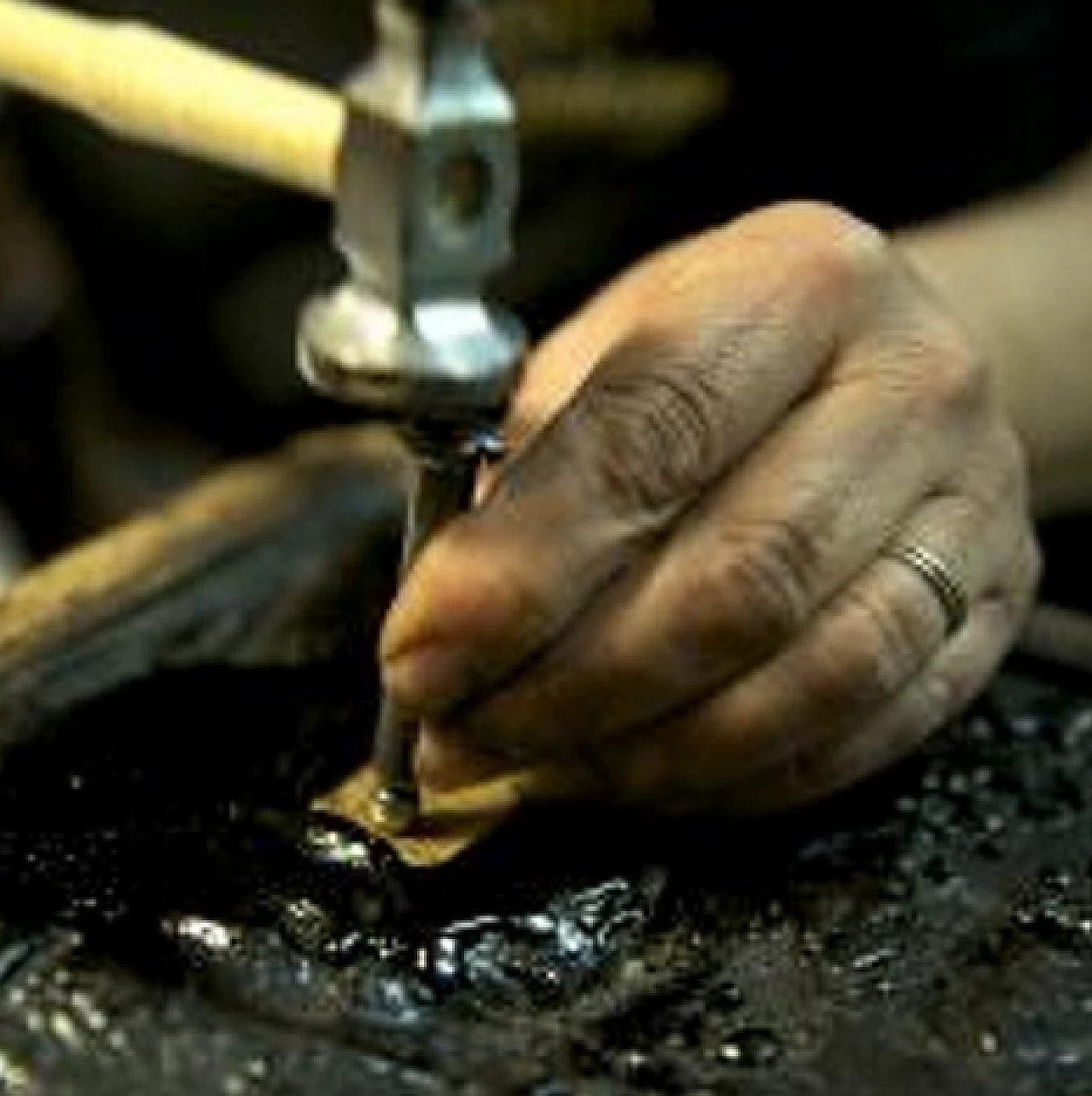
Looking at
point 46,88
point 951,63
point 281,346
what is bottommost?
point 281,346

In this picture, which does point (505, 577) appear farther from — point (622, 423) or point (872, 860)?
point (872, 860)

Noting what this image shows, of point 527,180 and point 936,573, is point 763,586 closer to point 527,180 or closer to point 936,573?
point 936,573

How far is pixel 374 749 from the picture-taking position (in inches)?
33.9

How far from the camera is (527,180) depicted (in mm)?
1431

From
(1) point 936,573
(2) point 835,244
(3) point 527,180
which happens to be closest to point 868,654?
(1) point 936,573

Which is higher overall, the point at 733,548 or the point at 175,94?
the point at 175,94

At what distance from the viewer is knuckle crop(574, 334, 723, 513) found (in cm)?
77

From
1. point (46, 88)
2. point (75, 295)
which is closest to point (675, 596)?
point (46, 88)

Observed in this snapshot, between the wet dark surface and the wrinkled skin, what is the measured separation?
4cm

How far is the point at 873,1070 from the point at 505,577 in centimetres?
19

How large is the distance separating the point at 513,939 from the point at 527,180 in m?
0.75

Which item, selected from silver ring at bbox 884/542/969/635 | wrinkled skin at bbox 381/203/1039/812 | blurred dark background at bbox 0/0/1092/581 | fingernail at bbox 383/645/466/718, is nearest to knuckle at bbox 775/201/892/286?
wrinkled skin at bbox 381/203/1039/812

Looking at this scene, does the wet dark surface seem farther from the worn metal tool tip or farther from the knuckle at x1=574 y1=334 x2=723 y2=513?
the knuckle at x1=574 y1=334 x2=723 y2=513

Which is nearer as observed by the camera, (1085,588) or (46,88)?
(46,88)
